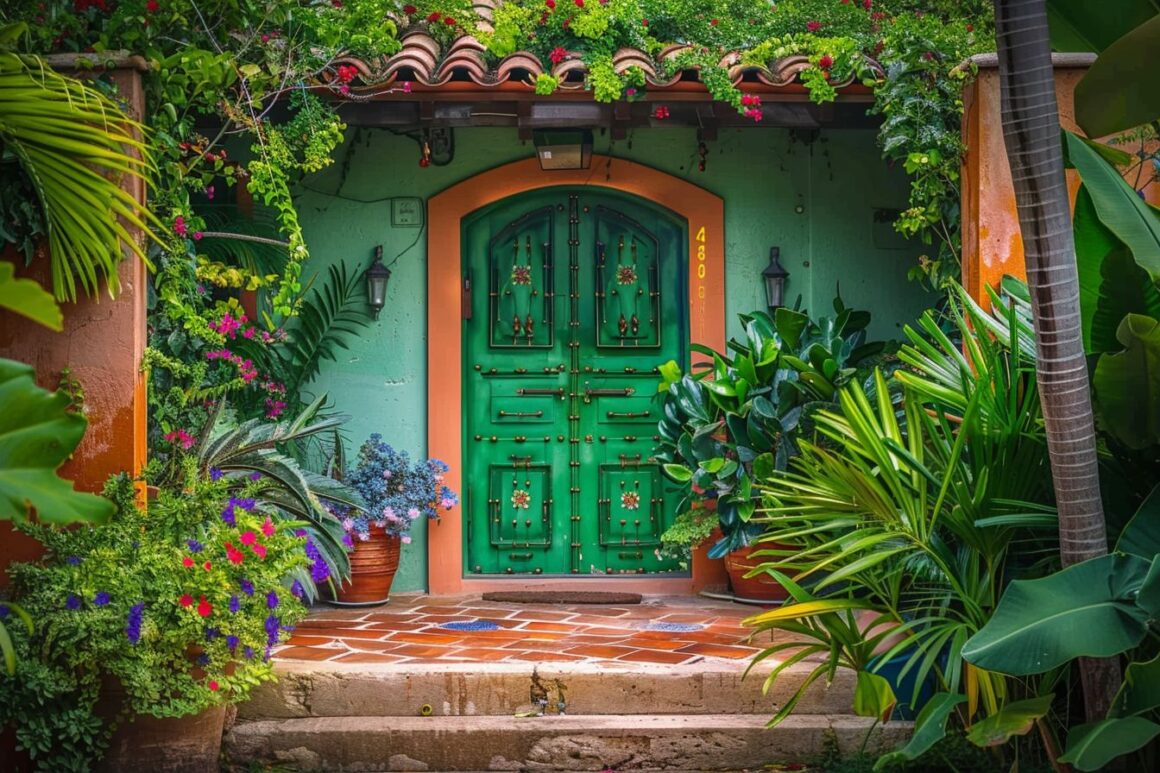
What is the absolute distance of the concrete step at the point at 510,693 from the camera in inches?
191

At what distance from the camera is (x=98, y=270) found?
491 centimetres

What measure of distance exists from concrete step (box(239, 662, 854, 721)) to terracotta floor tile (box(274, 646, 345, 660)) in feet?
0.73

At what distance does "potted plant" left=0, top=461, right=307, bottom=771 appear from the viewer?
13.5 ft

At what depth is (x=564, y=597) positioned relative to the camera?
686 cm

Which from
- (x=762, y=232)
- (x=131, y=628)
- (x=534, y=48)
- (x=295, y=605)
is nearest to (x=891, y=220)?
(x=762, y=232)

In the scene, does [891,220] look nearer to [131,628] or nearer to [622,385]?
[622,385]

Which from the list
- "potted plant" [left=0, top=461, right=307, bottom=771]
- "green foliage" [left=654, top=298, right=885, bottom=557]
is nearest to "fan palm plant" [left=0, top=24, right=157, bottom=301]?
"potted plant" [left=0, top=461, right=307, bottom=771]

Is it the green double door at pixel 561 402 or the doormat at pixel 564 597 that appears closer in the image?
the doormat at pixel 564 597

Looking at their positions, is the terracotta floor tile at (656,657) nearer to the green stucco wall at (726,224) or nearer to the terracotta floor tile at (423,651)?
the terracotta floor tile at (423,651)

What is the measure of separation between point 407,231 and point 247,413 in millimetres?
1539

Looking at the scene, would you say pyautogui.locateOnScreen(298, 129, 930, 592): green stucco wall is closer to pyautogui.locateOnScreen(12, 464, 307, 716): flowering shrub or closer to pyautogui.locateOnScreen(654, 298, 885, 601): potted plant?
pyautogui.locateOnScreen(654, 298, 885, 601): potted plant

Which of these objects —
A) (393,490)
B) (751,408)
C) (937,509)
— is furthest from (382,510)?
(937,509)

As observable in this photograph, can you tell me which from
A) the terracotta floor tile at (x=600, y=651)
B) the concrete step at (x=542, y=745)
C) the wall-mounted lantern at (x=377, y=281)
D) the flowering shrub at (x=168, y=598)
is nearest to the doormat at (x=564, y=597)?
the terracotta floor tile at (x=600, y=651)

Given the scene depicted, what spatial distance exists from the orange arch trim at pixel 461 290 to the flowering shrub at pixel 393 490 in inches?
10.4
